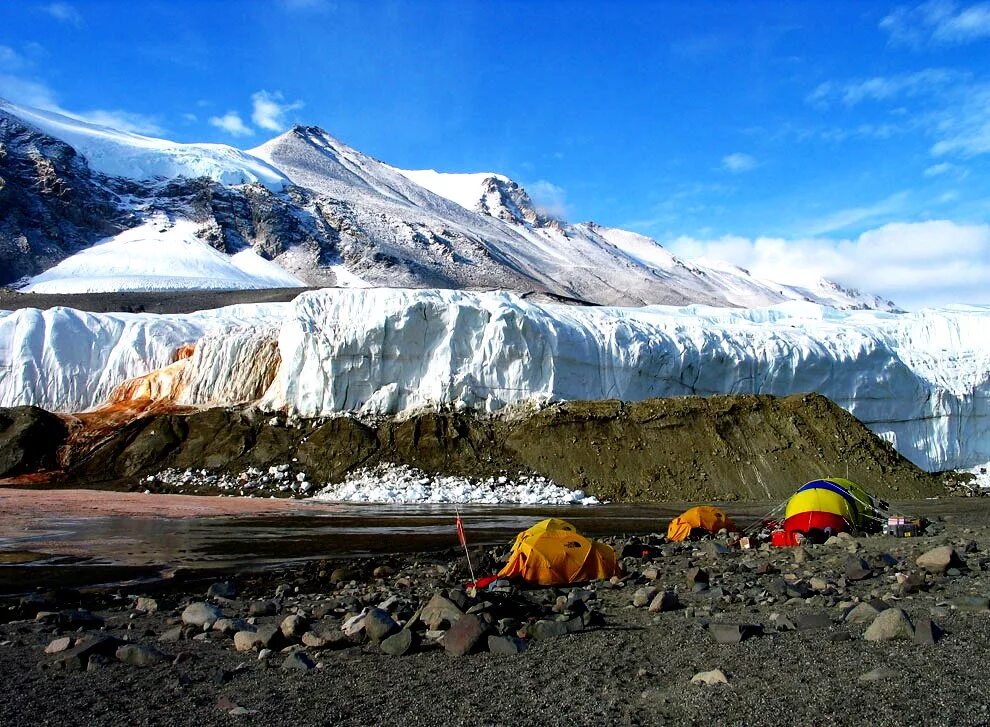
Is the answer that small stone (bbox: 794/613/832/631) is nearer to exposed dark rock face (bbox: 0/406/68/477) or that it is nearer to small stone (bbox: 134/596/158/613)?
small stone (bbox: 134/596/158/613)

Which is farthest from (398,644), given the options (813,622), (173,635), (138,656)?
(813,622)

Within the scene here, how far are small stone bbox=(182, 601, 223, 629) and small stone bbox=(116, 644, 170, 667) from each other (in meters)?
1.63

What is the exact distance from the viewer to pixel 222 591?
40.6ft

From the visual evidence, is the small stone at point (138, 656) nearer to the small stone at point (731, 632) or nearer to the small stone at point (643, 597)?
the small stone at point (731, 632)

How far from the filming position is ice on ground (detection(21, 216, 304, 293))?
352ft

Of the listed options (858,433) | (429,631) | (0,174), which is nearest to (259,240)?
(0,174)

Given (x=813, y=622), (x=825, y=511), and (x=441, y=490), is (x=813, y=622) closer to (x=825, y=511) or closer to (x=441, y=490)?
(x=825, y=511)

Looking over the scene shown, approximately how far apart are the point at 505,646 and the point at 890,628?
139 inches

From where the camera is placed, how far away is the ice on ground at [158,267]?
107250mm

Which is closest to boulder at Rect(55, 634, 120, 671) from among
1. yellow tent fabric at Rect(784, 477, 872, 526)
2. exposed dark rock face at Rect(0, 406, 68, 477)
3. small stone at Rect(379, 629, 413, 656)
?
small stone at Rect(379, 629, 413, 656)

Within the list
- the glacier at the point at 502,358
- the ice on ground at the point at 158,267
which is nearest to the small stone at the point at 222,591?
the glacier at the point at 502,358

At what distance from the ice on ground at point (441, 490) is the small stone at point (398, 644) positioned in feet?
87.4

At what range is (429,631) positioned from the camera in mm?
8469

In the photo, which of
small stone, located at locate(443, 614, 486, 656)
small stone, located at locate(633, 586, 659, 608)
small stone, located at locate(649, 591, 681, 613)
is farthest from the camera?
small stone, located at locate(633, 586, 659, 608)
